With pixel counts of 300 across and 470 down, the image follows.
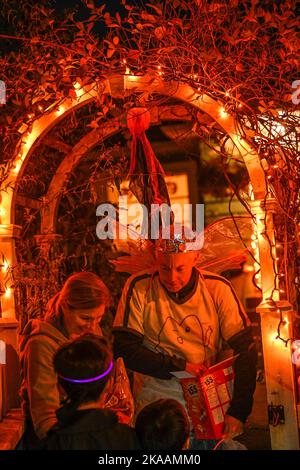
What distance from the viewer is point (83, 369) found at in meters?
3.54

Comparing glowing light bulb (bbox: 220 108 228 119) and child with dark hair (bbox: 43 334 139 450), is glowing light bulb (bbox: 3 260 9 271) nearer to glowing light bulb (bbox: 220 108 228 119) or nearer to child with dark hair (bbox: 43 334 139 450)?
child with dark hair (bbox: 43 334 139 450)

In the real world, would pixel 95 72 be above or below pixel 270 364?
above

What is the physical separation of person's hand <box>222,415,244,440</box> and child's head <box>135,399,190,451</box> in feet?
2.83

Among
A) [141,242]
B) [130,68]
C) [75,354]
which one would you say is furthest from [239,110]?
[75,354]

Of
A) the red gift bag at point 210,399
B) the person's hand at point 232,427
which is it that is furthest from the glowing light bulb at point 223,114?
the person's hand at point 232,427

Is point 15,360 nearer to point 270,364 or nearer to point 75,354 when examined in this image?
point 75,354

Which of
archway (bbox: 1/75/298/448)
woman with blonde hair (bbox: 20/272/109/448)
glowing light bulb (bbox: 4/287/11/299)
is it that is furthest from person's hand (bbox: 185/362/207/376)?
glowing light bulb (bbox: 4/287/11/299)

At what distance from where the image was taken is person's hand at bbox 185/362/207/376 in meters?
4.22

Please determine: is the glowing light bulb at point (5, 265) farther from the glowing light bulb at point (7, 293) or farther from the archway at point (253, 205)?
the glowing light bulb at point (7, 293)

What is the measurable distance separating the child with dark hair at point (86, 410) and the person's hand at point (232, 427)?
101cm

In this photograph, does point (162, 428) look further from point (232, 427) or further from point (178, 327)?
point (178, 327)

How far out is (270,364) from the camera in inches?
155
